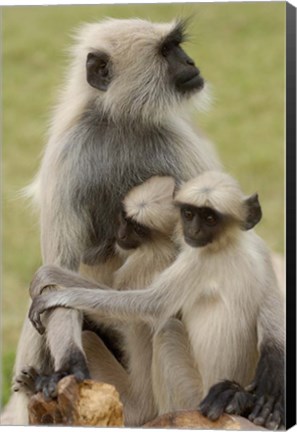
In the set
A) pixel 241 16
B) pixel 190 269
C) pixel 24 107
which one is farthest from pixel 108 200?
pixel 24 107

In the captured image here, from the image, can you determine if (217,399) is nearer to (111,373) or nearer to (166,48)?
(111,373)

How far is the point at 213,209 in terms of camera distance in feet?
22.2

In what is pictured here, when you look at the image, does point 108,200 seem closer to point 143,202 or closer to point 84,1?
point 143,202

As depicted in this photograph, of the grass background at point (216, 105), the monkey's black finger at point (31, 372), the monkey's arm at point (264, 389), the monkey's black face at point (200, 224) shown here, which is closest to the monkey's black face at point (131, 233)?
the monkey's black face at point (200, 224)

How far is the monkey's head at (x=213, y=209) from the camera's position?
22.2 feet

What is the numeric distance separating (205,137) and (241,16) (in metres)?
2.99

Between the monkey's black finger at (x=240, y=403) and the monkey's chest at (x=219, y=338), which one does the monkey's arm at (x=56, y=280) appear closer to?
the monkey's chest at (x=219, y=338)

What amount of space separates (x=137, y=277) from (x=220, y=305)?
0.59m

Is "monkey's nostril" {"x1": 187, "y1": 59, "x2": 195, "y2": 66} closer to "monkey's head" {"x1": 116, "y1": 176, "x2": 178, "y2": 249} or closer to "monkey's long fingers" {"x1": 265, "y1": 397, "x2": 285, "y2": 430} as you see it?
"monkey's head" {"x1": 116, "y1": 176, "x2": 178, "y2": 249}

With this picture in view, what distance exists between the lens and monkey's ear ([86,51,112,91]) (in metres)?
7.43

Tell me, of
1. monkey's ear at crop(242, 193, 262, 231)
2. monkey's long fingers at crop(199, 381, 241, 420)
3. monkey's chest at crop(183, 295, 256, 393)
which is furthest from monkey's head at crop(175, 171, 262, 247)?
monkey's long fingers at crop(199, 381, 241, 420)

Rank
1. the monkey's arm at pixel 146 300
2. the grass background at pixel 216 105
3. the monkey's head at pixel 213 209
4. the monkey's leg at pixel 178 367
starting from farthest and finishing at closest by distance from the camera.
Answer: the grass background at pixel 216 105, the monkey's leg at pixel 178 367, the monkey's arm at pixel 146 300, the monkey's head at pixel 213 209

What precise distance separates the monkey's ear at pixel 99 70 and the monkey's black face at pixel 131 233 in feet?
2.43

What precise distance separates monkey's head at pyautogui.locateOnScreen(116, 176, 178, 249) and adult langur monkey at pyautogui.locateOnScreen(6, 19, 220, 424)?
0.59ft
